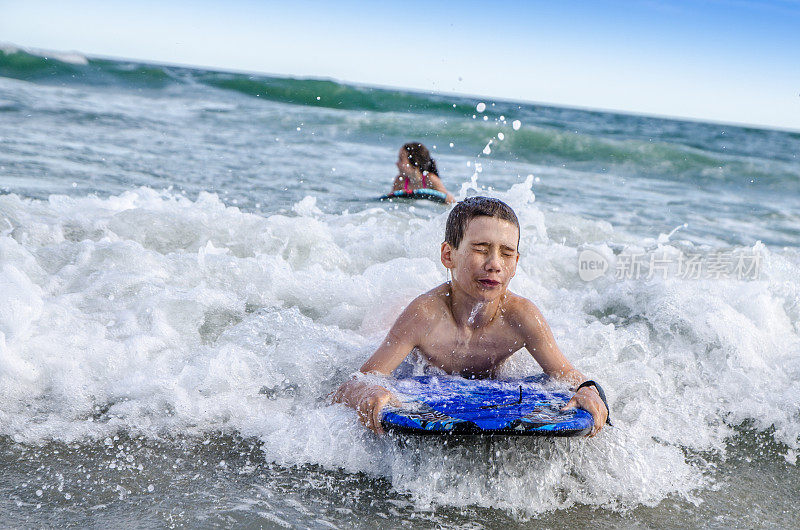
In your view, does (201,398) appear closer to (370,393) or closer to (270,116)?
(370,393)

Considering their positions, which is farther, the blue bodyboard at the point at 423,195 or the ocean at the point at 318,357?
the blue bodyboard at the point at 423,195

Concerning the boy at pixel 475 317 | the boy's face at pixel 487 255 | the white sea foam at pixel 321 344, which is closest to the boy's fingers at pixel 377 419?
the white sea foam at pixel 321 344

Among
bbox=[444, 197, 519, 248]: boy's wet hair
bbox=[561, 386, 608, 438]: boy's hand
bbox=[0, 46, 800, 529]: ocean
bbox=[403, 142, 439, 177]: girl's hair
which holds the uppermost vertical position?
bbox=[444, 197, 519, 248]: boy's wet hair

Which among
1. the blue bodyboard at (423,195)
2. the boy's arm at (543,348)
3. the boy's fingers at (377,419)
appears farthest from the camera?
the blue bodyboard at (423,195)

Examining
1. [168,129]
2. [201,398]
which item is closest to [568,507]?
[201,398]

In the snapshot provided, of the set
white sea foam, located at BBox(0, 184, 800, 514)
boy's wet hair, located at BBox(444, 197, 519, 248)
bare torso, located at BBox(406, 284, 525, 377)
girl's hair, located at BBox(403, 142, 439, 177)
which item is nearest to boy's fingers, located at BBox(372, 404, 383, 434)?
white sea foam, located at BBox(0, 184, 800, 514)

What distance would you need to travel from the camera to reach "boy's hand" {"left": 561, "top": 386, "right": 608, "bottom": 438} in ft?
8.45

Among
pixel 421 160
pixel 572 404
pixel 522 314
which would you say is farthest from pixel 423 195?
pixel 572 404

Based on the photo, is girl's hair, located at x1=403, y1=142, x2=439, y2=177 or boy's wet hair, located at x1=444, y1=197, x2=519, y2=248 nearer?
boy's wet hair, located at x1=444, y1=197, x2=519, y2=248

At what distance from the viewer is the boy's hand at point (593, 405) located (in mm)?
2576

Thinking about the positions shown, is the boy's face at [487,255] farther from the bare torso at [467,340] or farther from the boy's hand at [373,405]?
the boy's hand at [373,405]

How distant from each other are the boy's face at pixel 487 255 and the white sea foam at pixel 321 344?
510 millimetres

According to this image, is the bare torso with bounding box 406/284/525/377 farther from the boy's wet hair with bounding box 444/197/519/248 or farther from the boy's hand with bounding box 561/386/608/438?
the boy's hand with bounding box 561/386/608/438

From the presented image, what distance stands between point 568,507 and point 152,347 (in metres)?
2.02
